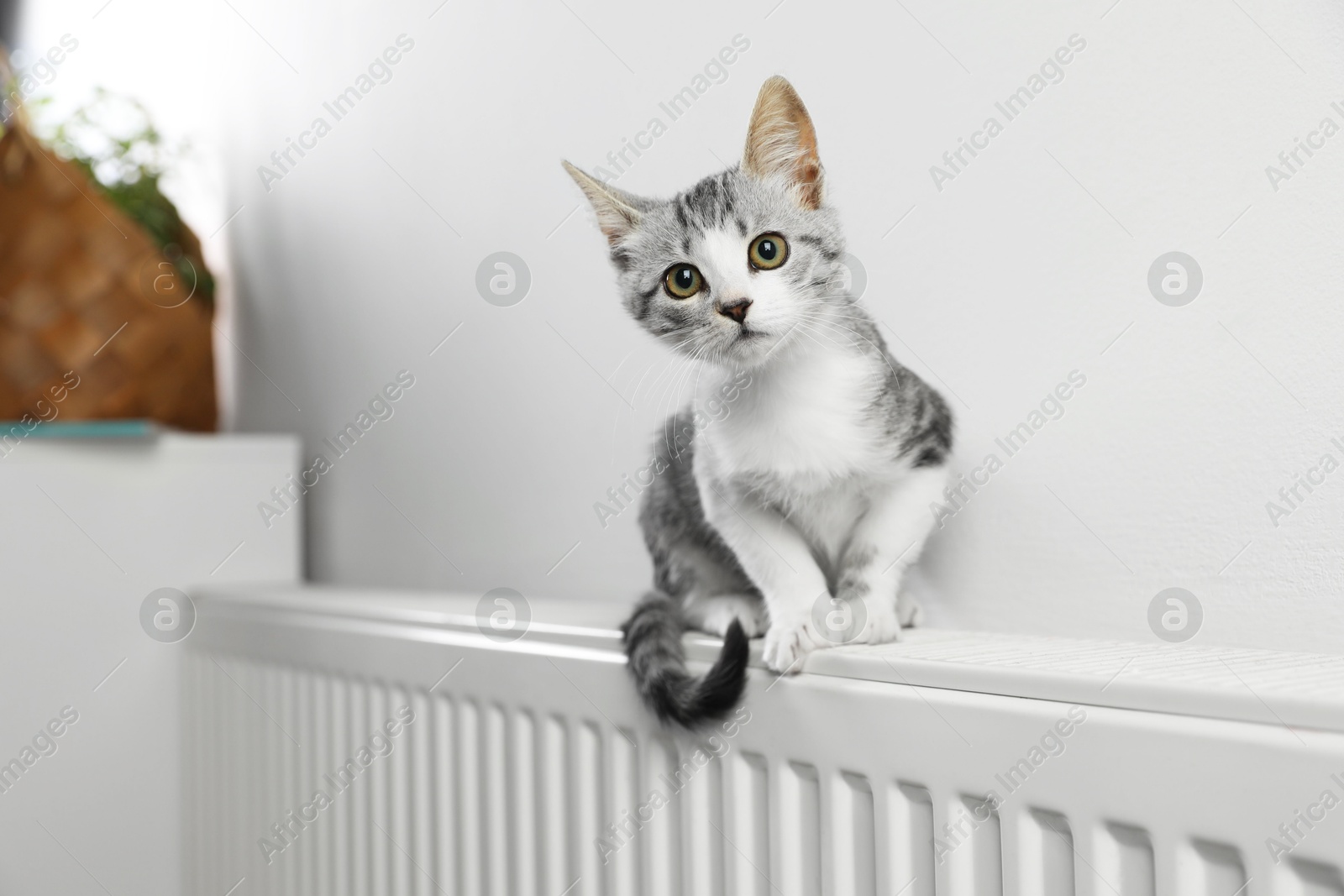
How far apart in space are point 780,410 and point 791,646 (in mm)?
201

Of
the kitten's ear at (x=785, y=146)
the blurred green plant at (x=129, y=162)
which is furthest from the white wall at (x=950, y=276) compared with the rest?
the blurred green plant at (x=129, y=162)

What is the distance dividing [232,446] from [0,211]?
1.71 ft

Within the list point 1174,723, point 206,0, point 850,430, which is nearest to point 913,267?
point 850,430

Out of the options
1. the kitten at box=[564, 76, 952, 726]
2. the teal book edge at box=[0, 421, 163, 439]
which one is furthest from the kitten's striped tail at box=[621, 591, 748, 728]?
the teal book edge at box=[0, 421, 163, 439]

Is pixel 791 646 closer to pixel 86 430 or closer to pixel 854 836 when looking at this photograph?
pixel 854 836

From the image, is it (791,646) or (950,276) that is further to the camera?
(950,276)

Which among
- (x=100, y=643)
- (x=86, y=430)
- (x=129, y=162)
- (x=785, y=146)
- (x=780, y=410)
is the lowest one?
(x=100, y=643)

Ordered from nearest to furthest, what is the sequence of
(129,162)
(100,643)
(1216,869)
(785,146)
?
(1216,869)
(785,146)
(100,643)
(129,162)

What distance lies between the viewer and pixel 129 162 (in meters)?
1.84

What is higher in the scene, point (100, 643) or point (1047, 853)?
point (1047, 853)

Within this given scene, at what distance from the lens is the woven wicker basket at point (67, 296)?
5.19 ft

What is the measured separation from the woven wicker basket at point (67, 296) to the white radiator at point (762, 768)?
47 cm

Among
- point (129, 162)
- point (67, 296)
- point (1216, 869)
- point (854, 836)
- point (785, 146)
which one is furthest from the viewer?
point (129, 162)

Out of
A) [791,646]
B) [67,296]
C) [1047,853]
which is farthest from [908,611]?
Result: [67,296]
